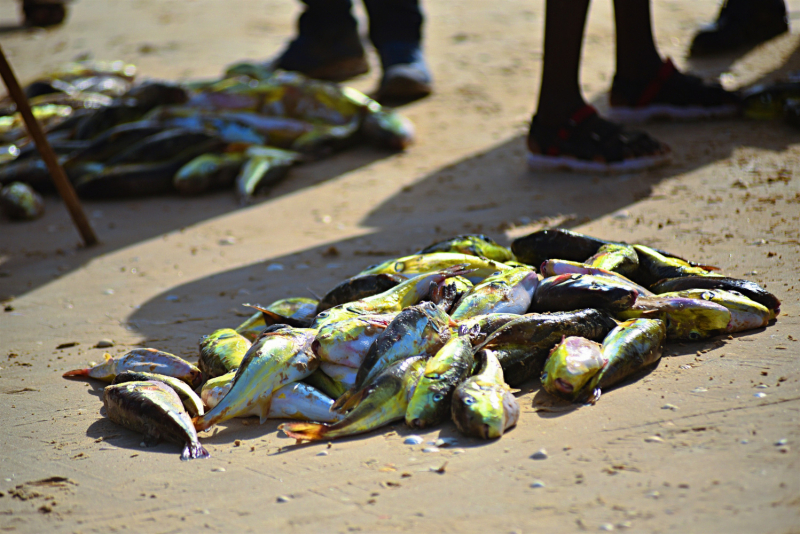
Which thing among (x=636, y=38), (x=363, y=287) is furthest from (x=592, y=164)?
(x=363, y=287)

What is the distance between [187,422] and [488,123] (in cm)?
541

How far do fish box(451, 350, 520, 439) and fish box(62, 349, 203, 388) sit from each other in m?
1.31

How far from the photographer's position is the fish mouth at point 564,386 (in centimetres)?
241

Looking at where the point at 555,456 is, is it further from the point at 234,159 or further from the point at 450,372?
the point at 234,159

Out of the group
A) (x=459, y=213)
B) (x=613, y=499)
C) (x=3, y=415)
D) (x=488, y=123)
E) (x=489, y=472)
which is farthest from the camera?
(x=488, y=123)

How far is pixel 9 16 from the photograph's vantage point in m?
15.0

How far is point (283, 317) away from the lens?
10.5 feet

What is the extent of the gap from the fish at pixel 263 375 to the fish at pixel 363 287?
1.75 feet

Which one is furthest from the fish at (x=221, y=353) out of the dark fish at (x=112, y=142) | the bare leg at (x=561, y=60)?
the dark fish at (x=112, y=142)

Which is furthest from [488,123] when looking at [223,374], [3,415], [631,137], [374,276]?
[3,415]

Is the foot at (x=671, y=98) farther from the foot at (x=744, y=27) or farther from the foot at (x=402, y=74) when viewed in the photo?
the foot at (x=402, y=74)

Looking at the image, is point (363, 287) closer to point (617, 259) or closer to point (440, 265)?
point (440, 265)

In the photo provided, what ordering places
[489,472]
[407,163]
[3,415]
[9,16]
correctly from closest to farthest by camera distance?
[489,472]
[3,415]
[407,163]
[9,16]

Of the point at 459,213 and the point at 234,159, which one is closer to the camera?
the point at 459,213
